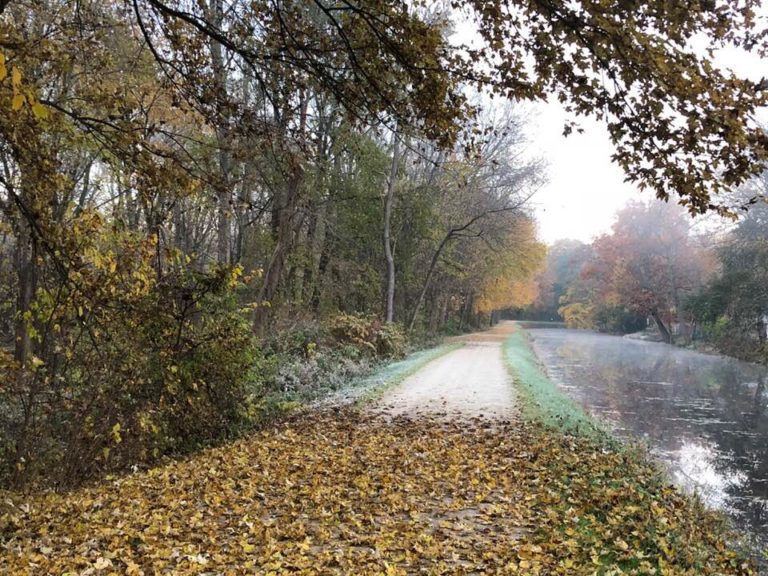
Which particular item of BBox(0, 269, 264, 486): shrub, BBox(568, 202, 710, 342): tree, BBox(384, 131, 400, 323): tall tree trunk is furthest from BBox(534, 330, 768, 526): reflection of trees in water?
BBox(568, 202, 710, 342): tree

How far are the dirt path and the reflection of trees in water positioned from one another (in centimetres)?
240

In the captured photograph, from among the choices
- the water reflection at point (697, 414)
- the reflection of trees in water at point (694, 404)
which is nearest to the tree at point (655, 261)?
the reflection of trees in water at point (694, 404)

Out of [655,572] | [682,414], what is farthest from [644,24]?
[682,414]

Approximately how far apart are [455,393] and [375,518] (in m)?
7.08

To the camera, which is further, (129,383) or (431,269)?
(431,269)

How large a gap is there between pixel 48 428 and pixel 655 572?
20.4 ft

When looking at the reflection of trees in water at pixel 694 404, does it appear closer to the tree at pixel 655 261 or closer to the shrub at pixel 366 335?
the shrub at pixel 366 335

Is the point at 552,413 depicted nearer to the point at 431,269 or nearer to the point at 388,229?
the point at 388,229

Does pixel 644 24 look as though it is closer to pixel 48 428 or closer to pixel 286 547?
pixel 286 547

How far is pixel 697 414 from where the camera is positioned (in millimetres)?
13195

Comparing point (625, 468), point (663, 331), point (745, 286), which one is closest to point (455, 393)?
point (625, 468)

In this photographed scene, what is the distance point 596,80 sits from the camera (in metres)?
4.32

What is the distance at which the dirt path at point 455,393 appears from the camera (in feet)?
32.0

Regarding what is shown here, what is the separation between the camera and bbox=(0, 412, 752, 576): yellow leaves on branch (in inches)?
155
